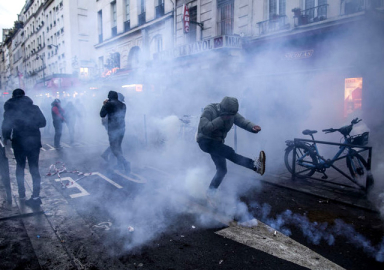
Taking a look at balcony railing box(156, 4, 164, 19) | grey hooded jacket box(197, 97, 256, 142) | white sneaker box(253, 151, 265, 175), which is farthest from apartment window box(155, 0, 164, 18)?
white sneaker box(253, 151, 265, 175)

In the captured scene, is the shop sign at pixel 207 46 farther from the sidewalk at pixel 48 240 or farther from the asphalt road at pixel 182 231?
the sidewalk at pixel 48 240

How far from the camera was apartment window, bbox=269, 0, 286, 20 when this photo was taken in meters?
9.31

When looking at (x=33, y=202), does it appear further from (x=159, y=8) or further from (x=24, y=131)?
(x=159, y=8)

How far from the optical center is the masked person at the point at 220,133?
10.5 ft

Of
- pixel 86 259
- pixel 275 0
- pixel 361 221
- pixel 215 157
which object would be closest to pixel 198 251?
pixel 86 259

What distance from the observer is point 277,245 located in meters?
2.53

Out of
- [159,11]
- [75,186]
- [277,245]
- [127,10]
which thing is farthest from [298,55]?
[127,10]

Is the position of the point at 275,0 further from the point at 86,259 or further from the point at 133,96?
the point at 86,259

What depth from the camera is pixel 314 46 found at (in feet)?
27.1

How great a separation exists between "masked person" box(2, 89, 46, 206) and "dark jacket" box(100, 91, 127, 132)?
1473mm

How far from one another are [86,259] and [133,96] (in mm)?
9993

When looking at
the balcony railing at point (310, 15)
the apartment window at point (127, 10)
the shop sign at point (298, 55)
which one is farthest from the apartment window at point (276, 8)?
the apartment window at point (127, 10)

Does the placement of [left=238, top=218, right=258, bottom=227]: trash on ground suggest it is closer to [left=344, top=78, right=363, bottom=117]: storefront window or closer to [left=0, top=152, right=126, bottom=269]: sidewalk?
[left=0, top=152, right=126, bottom=269]: sidewalk

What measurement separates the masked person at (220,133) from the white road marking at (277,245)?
632mm
